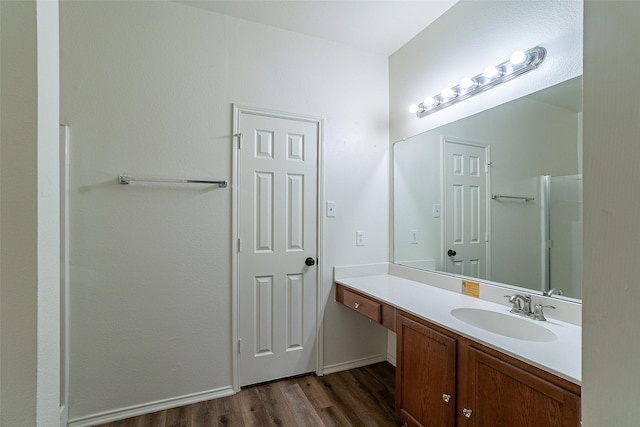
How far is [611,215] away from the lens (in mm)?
492

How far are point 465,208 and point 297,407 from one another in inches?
67.5

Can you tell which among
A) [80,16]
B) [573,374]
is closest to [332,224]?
[573,374]

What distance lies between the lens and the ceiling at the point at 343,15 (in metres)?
1.92

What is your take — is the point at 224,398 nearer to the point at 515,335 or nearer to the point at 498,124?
the point at 515,335

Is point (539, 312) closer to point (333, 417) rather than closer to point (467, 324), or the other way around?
point (467, 324)

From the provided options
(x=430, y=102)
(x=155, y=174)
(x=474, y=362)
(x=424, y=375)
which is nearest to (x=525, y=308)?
(x=474, y=362)

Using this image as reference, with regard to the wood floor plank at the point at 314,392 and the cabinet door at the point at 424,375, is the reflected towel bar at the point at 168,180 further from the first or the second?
the wood floor plank at the point at 314,392

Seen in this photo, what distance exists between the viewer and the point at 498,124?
1.72 meters

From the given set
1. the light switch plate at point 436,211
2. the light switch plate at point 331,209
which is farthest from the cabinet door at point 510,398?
the light switch plate at point 331,209

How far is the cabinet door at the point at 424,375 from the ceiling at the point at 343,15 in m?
1.99

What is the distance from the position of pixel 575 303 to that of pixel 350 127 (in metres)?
1.81

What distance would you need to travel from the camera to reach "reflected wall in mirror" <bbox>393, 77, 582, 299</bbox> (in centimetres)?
140

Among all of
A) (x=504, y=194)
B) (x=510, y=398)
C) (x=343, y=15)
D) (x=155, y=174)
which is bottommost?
(x=510, y=398)

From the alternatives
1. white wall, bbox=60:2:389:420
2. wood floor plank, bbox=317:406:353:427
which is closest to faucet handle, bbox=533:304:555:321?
wood floor plank, bbox=317:406:353:427
